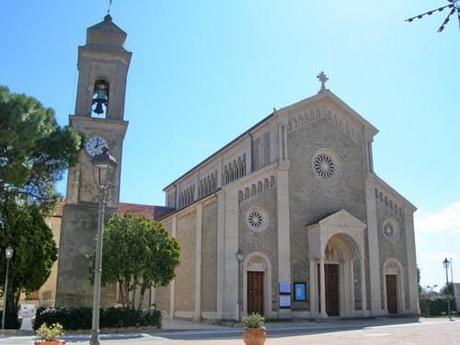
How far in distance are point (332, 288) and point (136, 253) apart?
48.3 feet

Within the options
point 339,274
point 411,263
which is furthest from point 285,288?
point 411,263

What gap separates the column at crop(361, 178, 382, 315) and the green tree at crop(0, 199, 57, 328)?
20343 millimetres

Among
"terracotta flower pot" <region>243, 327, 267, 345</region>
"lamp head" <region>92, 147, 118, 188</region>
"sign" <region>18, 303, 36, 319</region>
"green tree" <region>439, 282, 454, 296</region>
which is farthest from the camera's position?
"green tree" <region>439, 282, 454, 296</region>

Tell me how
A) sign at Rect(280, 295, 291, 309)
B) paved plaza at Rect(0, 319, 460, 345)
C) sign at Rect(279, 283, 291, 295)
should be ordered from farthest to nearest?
sign at Rect(279, 283, 291, 295)
sign at Rect(280, 295, 291, 309)
paved plaza at Rect(0, 319, 460, 345)

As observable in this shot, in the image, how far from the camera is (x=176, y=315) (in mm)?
36406

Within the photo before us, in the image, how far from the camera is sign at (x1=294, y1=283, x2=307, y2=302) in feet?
104

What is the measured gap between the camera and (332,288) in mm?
34125

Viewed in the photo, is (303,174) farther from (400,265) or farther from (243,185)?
(400,265)

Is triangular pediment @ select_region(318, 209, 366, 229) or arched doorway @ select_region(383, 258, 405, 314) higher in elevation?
triangular pediment @ select_region(318, 209, 366, 229)

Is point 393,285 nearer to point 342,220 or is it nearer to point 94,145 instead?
point 342,220

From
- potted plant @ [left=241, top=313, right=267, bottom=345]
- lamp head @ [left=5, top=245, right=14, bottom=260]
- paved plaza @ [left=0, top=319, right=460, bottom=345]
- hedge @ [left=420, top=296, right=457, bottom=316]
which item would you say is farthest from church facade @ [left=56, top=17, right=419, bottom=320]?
potted plant @ [left=241, top=313, right=267, bottom=345]

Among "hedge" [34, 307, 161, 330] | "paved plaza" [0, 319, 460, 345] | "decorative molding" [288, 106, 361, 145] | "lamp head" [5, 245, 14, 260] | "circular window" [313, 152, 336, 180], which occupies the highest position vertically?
"decorative molding" [288, 106, 361, 145]

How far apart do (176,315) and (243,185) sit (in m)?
11.3

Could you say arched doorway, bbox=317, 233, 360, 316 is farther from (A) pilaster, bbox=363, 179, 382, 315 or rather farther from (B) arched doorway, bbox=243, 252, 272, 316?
(B) arched doorway, bbox=243, 252, 272, 316
